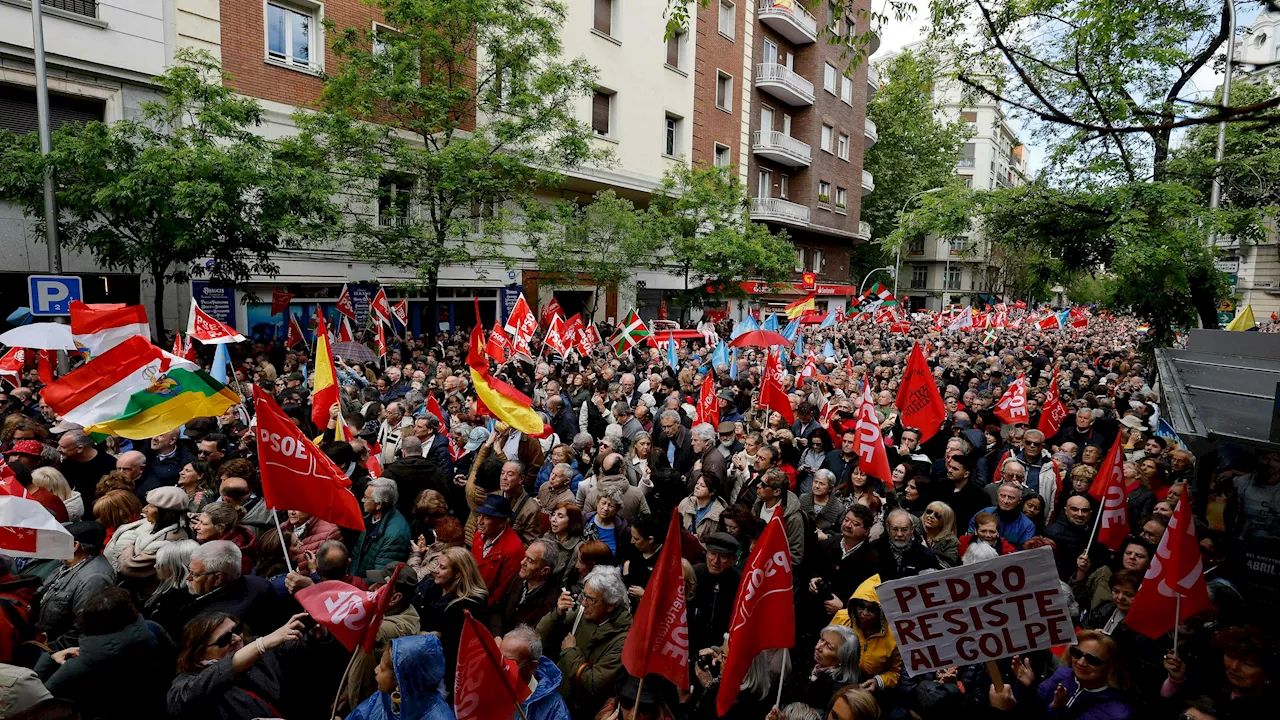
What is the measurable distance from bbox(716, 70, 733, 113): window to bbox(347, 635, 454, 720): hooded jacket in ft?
101

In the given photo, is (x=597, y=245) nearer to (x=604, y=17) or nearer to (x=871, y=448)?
(x=604, y=17)

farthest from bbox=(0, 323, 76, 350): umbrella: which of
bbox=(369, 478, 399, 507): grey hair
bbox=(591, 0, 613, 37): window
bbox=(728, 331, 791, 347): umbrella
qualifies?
bbox=(591, 0, 613, 37): window

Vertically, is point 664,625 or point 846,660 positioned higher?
point 664,625

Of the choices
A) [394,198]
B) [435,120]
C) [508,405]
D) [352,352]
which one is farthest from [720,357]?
[435,120]

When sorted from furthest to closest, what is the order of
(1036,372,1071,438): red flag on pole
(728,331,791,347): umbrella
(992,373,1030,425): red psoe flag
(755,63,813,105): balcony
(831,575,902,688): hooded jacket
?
(755,63,813,105): balcony
(728,331,791,347): umbrella
(1036,372,1071,438): red flag on pole
(992,373,1030,425): red psoe flag
(831,575,902,688): hooded jacket

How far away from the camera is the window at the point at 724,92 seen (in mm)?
31391

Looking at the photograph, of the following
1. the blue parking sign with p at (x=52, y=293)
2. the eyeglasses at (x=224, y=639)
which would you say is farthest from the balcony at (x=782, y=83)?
the eyeglasses at (x=224, y=639)

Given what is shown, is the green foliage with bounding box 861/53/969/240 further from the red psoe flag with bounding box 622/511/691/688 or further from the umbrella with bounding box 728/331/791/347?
the red psoe flag with bounding box 622/511/691/688

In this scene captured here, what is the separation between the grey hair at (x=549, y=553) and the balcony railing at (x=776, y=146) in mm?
31052

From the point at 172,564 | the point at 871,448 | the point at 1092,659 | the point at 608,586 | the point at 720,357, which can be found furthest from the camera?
the point at 720,357

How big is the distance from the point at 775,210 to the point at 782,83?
18.2 feet

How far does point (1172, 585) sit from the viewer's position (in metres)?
4.11

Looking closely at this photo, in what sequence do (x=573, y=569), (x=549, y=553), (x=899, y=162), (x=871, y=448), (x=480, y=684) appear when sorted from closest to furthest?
(x=480, y=684)
(x=549, y=553)
(x=573, y=569)
(x=871, y=448)
(x=899, y=162)

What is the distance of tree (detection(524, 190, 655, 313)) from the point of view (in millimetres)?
21781
